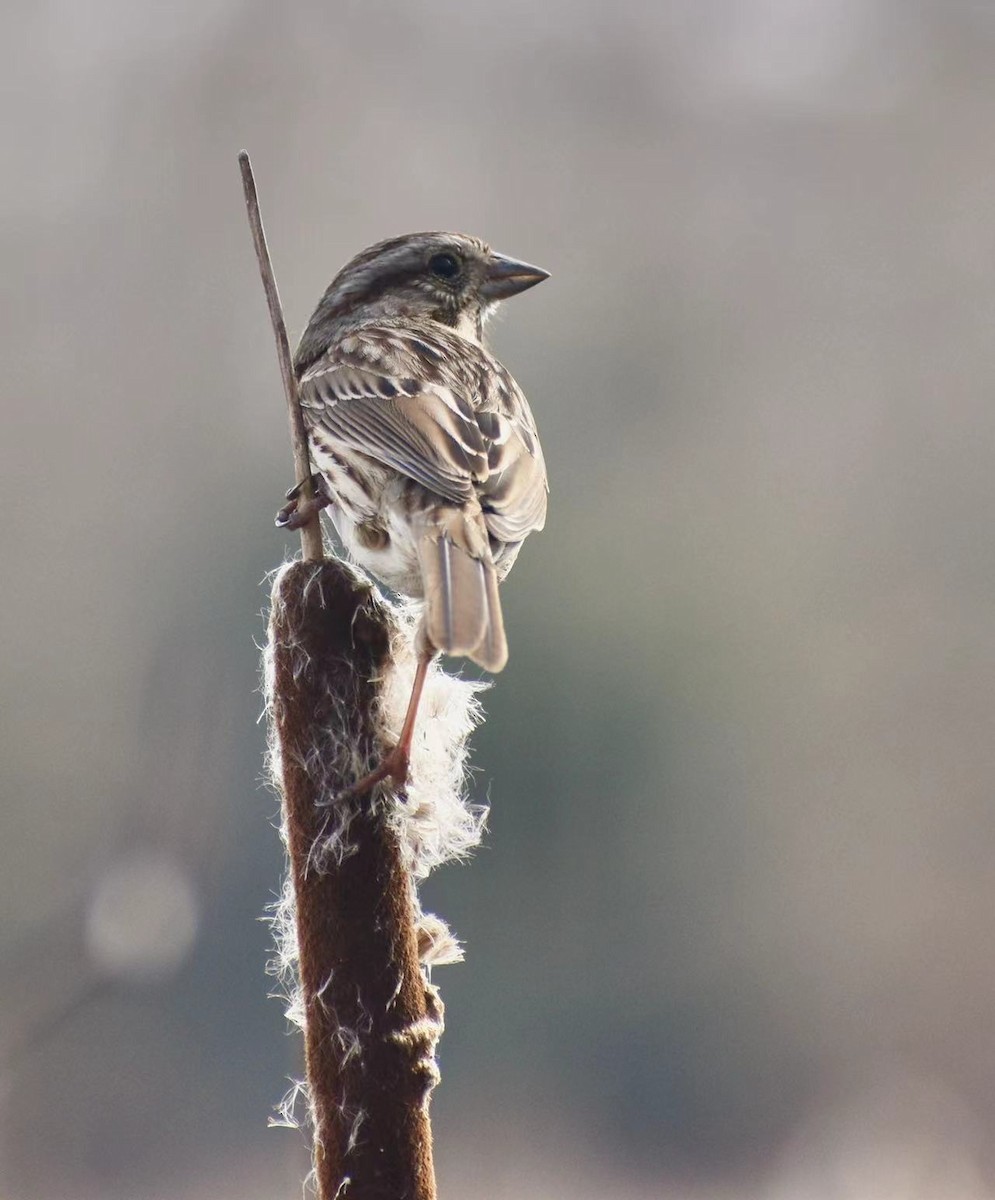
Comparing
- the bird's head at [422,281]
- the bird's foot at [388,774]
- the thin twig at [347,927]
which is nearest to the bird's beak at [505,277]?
the bird's head at [422,281]

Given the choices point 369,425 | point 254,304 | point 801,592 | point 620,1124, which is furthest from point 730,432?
point 369,425

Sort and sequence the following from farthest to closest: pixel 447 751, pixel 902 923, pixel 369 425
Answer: pixel 902 923 < pixel 369 425 < pixel 447 751

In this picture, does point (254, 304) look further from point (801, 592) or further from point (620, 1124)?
point (620, 1124)

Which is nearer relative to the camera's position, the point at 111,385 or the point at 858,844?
the point at 858,844

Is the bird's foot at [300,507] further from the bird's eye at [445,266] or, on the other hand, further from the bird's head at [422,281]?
the bird's eye at [445,266]

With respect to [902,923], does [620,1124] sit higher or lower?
lower

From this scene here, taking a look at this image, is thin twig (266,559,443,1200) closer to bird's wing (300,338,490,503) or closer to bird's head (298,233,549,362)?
bird's wing (300,338,490,503)

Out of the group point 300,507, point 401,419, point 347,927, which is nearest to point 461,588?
point 300,507
